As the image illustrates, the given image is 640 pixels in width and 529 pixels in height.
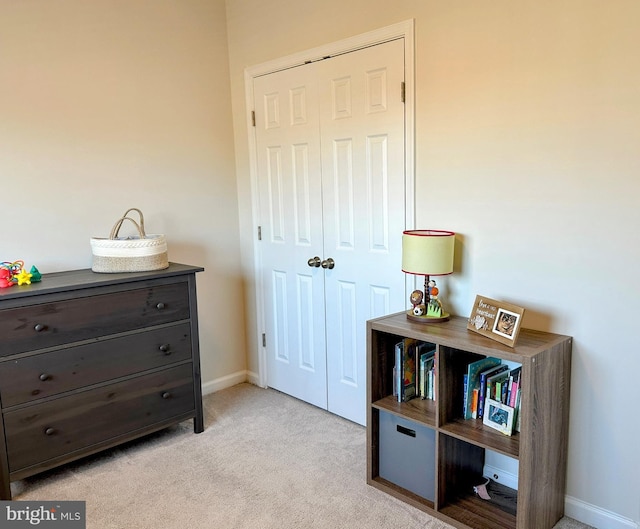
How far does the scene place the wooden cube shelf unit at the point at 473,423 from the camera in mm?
1860

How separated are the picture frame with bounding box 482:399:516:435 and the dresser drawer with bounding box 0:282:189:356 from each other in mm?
1590

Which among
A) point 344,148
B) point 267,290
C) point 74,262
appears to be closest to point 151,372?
point 74,262

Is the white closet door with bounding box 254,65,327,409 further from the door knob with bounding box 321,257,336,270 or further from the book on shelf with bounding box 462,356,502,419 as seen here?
the book on shelf with bounding box 462,356,502,419

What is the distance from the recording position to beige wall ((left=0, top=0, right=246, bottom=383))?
8.53ft

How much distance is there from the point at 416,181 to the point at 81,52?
190 centimetres

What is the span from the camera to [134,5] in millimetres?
2934

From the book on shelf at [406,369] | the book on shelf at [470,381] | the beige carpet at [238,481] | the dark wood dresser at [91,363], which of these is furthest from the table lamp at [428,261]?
the dark wood dresser at [91,363]

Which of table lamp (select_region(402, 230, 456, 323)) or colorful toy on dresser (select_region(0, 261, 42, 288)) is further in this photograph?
colorful toy on dresser (select_region(0, 261, 42, 288))

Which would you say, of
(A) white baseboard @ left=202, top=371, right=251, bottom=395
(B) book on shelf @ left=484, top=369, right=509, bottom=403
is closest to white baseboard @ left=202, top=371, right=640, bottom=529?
(B) book on shelf @ left=484, top=369, right=509, bottom=403

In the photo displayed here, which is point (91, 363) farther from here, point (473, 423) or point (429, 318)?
point (473, 423)

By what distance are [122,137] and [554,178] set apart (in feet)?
7.46

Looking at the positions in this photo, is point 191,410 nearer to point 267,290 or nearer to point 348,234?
point 267,290

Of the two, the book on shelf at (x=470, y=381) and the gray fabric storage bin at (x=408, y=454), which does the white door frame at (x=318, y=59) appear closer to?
the book on shelf at (x=470, y=381)

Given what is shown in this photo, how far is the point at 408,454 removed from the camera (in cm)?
227
